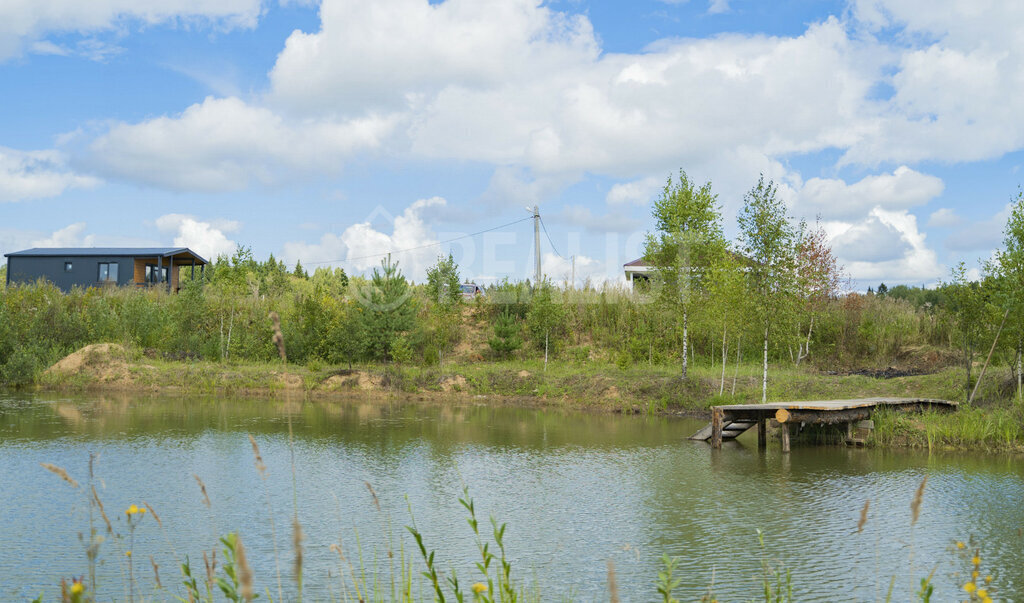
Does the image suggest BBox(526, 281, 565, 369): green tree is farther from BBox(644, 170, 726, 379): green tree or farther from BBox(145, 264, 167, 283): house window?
BBox(145, 264, 167, 283): house window

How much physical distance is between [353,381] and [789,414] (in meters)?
15.3

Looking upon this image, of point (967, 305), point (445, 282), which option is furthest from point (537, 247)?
point (967, 305)

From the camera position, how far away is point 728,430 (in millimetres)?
17656

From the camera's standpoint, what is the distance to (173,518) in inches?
364

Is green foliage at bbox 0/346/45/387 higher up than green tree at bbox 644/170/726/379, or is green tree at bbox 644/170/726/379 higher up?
green tree at bbox 644/170/726/379

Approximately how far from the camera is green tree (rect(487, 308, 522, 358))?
29.2 m

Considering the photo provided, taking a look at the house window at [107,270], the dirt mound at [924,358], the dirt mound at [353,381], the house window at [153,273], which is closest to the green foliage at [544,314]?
the dirt mound at [353,381]

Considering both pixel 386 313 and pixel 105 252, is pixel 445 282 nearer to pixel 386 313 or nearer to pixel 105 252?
pixel 386 313

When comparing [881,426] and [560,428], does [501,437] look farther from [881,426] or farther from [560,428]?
[881,426]

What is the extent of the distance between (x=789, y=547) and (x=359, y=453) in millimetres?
8410

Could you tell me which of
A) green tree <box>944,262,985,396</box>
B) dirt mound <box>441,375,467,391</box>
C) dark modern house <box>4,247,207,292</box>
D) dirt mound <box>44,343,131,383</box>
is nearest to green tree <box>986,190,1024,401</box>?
green tree <box>944,262,985,396</box>

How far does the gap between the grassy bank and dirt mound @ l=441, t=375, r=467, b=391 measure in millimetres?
34

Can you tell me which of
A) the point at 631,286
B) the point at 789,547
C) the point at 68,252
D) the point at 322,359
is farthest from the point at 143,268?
the point at 789,547

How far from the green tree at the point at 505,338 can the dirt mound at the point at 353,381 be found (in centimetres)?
504
